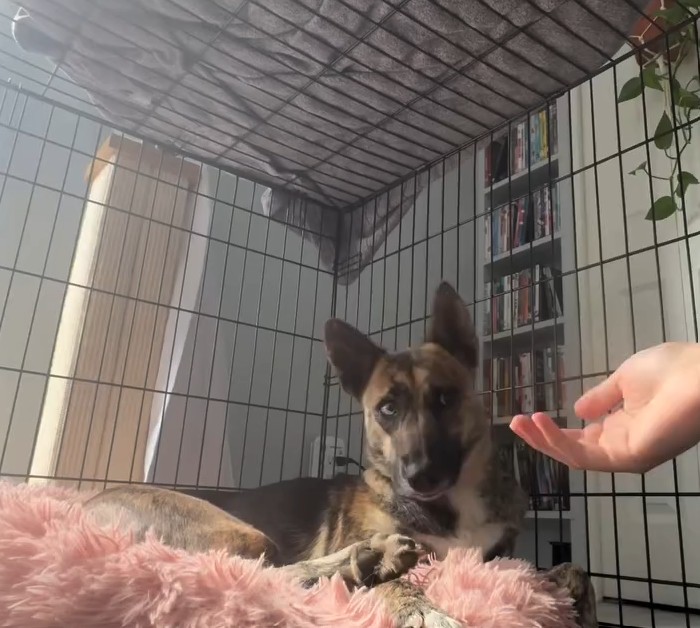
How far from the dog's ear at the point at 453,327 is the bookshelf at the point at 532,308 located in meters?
0.17

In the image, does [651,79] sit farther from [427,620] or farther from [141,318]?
[141,318]

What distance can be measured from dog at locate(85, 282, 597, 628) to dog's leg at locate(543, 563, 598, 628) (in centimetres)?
20

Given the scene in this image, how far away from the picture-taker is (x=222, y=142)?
1.61 m

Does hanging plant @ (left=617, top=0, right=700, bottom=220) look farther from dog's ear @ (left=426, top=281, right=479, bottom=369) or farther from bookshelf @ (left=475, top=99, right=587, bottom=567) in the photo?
dog's ear @ (left=426, top=281, right=479, bottom=369)

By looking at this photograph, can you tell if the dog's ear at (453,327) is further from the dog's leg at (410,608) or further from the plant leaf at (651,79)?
the dog's leg at (410,608)

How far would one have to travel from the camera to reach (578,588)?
812mm

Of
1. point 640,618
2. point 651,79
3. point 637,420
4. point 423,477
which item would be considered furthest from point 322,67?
point 640,618

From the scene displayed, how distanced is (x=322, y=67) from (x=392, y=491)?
35.4 inches

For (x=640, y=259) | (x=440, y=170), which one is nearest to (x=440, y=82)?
(x=440, y=170)

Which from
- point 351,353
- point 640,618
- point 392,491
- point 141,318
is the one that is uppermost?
point 141,318

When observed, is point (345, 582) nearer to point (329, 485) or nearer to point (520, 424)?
point (520, 424)

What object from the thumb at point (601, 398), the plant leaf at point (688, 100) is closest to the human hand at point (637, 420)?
the thumb at point (601, 398)

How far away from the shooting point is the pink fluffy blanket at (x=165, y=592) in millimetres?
544

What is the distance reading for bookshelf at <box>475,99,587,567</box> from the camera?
166 centimetres
